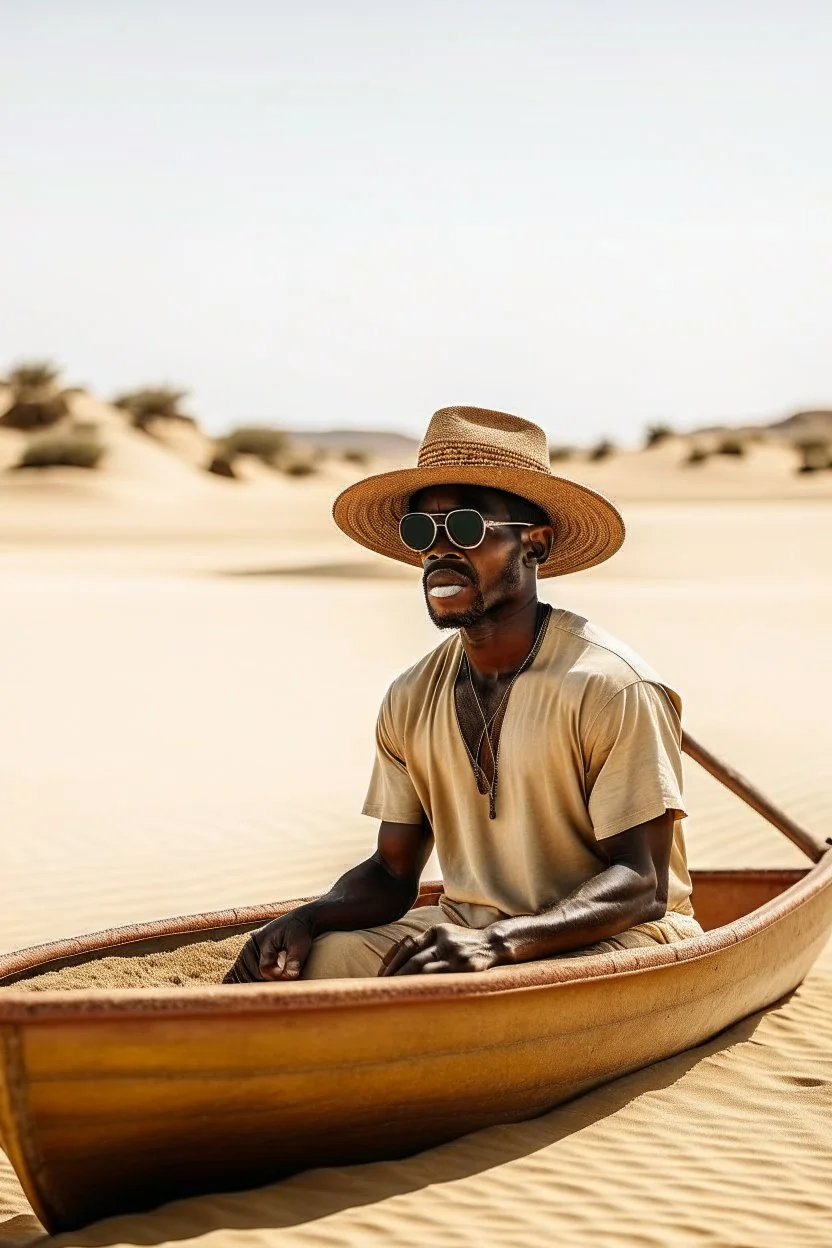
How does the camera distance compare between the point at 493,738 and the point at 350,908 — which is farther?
the point at 350,908

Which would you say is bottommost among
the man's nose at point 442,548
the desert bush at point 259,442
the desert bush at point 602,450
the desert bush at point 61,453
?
the man's nose at point 442,548

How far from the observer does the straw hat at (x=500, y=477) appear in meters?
4.65

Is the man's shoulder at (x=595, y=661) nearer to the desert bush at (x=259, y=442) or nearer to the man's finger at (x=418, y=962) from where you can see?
the man's finger at (x=418, y=962)

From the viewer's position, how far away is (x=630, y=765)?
429cm

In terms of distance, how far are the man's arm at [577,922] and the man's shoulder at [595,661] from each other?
1.24 ft

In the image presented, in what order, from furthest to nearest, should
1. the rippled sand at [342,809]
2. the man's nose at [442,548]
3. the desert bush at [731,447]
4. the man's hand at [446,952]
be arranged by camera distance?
the desert bush at [731,447] < the man's nose at [442,548] < the man's hand at [446,952] < the rippled sand at [342,809]

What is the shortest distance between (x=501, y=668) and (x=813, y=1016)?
82.0 inches

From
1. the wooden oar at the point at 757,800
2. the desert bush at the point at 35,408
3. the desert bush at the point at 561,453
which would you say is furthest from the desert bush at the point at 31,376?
the wooden oar at the point at 757,800

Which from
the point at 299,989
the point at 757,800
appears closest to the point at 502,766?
the point at 299,989

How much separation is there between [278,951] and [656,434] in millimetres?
64493

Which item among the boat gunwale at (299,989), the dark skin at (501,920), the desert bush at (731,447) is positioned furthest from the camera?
the desert bush at (731,447)

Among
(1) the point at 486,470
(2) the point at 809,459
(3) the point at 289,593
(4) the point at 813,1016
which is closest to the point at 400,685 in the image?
(1) the point at 486,470

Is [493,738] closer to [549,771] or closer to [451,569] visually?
[549,771]

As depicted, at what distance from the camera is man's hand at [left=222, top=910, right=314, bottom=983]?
4.52 meters
